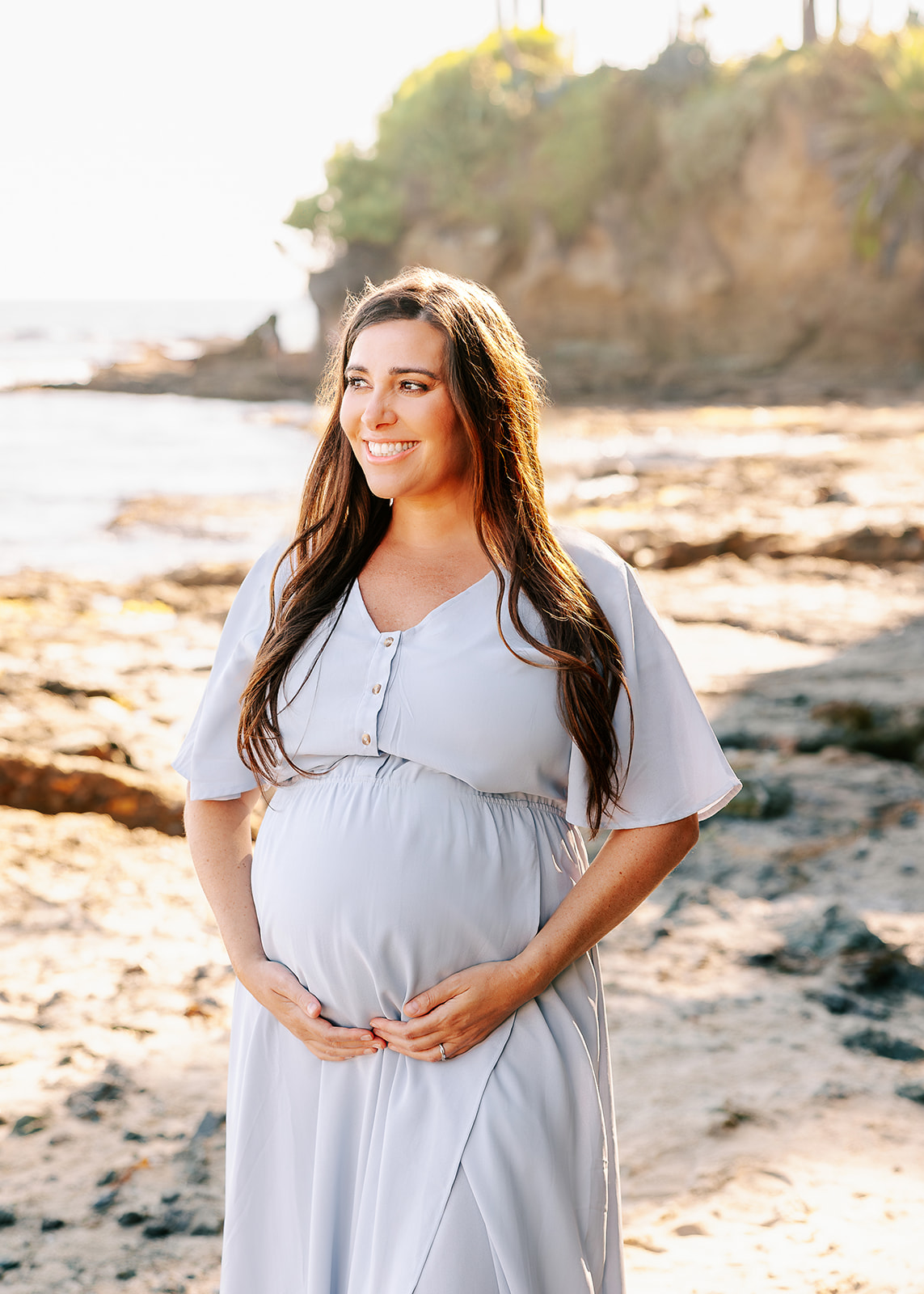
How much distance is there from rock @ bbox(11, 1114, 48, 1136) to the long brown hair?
190cm

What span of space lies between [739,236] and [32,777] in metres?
30.4

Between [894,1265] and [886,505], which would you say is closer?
[894,1265]

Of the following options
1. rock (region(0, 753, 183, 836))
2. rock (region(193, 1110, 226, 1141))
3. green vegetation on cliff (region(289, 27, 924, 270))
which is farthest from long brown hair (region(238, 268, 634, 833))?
green vegetation on cliff (region(289, 27, 924, 270))

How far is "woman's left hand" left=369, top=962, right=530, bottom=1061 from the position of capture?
1695mm

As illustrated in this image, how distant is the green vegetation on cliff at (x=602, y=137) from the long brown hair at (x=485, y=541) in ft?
98.0

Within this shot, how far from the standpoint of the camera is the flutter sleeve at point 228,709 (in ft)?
6.39

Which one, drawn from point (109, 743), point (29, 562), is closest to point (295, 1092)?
point (109, 743)

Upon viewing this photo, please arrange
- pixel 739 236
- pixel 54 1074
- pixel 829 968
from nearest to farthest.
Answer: pixel 54 1074
pixel 829 968
pixel 739 236

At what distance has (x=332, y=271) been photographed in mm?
36219

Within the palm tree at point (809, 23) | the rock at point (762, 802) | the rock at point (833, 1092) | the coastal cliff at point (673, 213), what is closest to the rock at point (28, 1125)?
the rock at point (833, 1092)

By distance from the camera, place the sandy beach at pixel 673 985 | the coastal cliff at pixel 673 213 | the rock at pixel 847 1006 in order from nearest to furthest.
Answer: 1. the sandy beach at pixel 673 985
2. the rock at pixel 847 1006
3. the coastal cliff at pixel 673 213

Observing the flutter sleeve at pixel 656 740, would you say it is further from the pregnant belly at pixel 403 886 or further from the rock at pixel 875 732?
the rock at pixel 875 732

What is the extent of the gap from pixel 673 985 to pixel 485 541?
251 centimetres

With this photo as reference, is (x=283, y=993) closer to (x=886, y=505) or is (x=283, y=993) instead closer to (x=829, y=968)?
(x=829, y=968)
